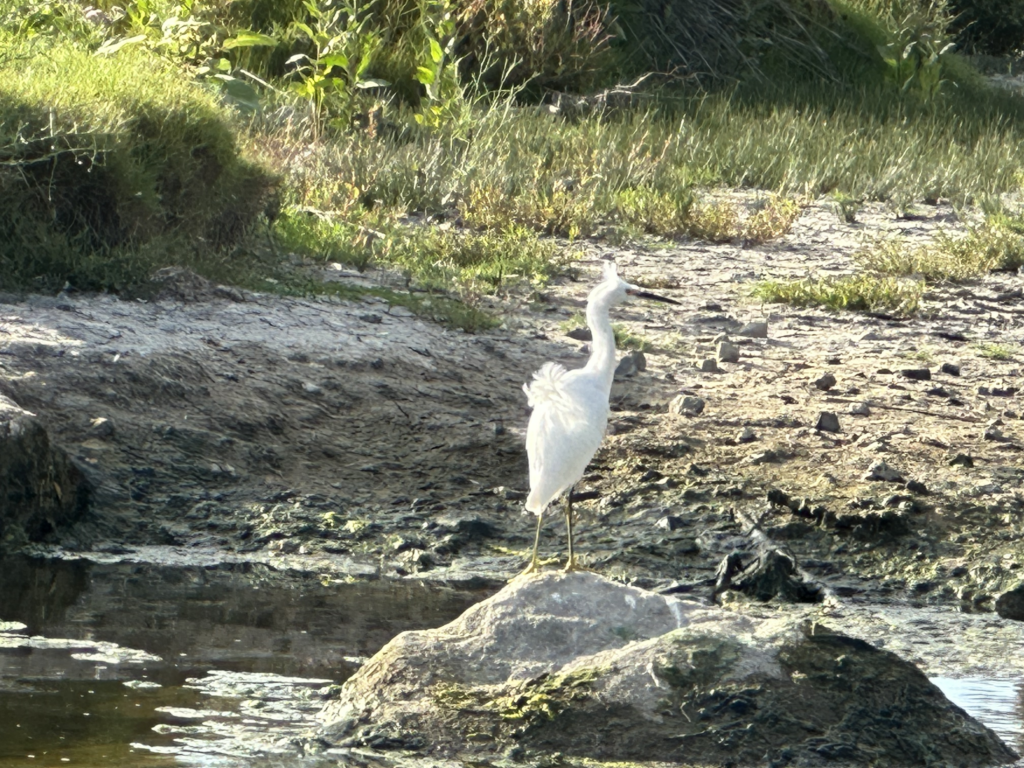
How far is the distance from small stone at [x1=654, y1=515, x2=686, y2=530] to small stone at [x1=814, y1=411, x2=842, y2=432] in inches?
44.6

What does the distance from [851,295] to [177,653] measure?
5.23 metres

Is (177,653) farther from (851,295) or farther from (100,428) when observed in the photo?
(851,295)

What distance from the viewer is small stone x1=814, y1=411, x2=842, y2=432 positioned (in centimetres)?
775

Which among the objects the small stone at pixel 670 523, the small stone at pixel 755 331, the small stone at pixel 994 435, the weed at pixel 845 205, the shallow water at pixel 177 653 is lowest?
the shallow water at pixel 177 653

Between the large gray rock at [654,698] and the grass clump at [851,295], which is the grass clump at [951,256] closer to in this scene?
the grass clump at [851,295]

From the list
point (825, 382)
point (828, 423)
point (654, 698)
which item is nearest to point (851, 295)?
point (825, 382)

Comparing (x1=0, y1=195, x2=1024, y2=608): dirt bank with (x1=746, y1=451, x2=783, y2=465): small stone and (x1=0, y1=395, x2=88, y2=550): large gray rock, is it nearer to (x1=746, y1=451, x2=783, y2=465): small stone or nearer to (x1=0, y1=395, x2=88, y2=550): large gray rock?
(x1=746, y1=451, x2=783, y2=465): small stone

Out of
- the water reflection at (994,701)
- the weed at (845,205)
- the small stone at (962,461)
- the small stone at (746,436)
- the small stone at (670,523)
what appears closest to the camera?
the water reflection at (994,701)

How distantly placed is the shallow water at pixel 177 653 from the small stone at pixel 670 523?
0.93 m

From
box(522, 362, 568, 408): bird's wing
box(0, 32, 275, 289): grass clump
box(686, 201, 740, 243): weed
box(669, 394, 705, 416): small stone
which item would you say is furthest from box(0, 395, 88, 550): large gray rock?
box(686, 201, 740, 243): weed

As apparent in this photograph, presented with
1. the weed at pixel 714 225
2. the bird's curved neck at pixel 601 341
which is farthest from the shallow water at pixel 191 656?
the weed at pixel 714 225

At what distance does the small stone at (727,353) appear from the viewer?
8.76 m

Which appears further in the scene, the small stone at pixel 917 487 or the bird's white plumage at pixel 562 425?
the small stone at pixel 917 487

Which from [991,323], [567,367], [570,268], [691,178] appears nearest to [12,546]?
[567,367]
